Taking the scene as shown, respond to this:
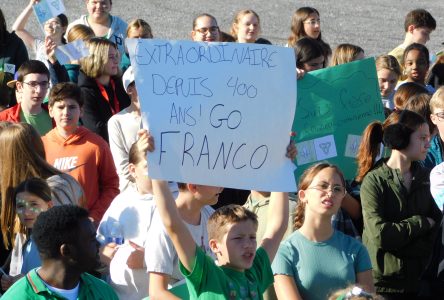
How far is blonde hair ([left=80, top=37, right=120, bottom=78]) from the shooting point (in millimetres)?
8555

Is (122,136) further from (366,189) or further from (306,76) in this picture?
(366,189)

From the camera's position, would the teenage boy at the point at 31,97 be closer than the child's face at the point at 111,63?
Yes

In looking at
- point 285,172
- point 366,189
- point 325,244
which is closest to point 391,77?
point 366,189

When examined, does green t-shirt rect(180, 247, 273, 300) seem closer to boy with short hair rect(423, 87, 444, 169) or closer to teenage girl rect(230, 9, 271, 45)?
boy with short hair rect(423, 87, 444, 169)

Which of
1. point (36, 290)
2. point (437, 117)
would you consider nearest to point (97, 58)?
point (437, 117)

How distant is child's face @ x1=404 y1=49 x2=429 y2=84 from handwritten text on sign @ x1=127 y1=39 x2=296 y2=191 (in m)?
4.70

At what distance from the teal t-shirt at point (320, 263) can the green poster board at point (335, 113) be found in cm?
137

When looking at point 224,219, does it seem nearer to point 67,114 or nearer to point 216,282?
point 216,282

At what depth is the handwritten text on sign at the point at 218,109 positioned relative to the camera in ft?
16.3

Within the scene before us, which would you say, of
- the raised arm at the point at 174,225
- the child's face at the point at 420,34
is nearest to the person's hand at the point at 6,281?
the raised arm at the point at 174,225

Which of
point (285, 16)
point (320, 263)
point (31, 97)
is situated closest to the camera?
point (320, 263)

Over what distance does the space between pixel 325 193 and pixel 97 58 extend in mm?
3156

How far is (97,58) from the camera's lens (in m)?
8.56

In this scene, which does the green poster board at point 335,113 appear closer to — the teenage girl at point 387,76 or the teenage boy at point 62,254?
the teenage girl at point 387,76
